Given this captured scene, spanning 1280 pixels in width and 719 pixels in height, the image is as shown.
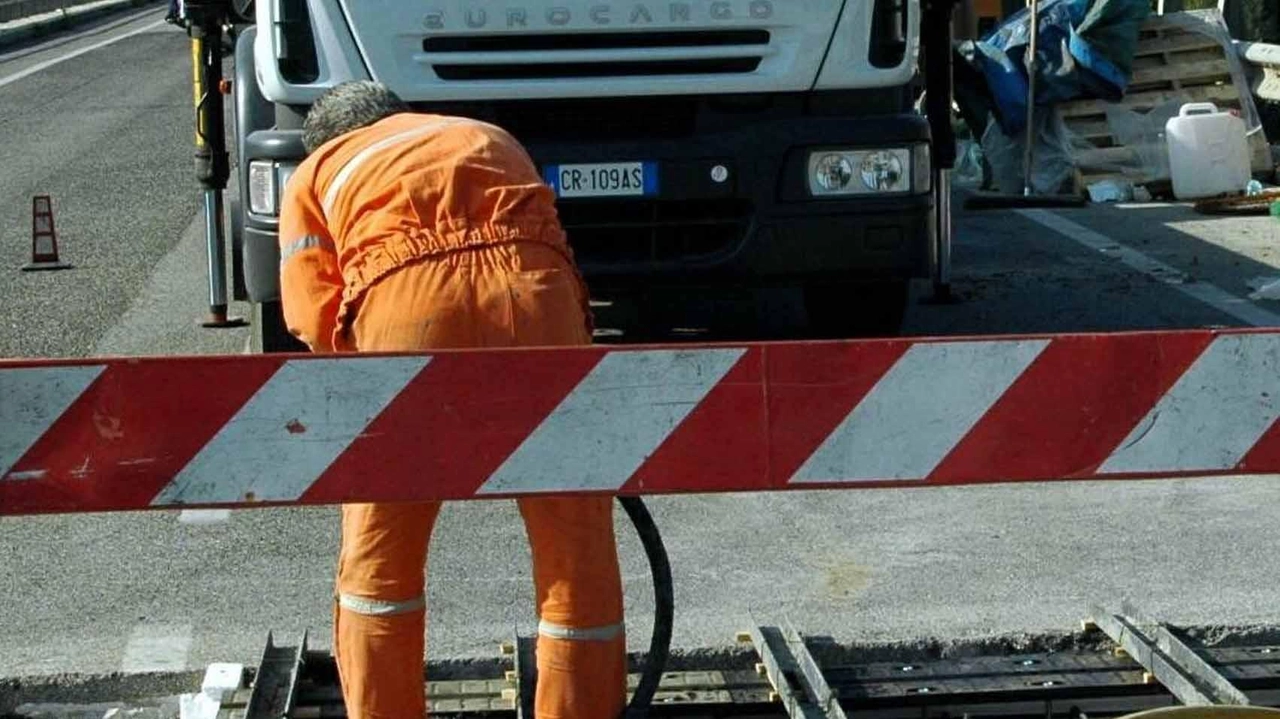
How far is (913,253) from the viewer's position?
8.34 meters

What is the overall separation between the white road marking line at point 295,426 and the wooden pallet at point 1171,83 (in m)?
11.8

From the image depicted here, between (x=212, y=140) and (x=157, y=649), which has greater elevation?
(x=212, y=140)

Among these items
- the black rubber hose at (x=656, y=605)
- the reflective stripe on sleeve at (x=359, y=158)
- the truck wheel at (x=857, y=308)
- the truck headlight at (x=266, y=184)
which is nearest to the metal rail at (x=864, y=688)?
the black rubber hose at (x=656, y=605)

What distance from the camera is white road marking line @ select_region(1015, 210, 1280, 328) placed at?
1007cm

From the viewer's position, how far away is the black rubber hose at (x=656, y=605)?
4363 mm

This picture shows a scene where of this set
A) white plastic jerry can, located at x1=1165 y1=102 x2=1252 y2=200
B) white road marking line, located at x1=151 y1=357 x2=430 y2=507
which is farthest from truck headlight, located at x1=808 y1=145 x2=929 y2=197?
white plastic jerry can, located at x1=1165 y1=102 x2=1252 y2=200

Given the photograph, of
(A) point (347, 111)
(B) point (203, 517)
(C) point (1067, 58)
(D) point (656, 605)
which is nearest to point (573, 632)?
(D) point (656, 605)

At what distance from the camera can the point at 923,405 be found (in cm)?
366

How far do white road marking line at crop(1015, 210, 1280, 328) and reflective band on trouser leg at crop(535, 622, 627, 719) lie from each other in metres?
4.94

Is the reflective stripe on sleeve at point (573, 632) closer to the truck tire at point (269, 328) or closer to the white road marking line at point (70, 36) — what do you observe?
the truck tire at point (269, 328)

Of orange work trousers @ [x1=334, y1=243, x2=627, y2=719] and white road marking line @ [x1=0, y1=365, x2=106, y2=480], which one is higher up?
white road marking line @ [x1=0, y1=365, x2=106, y2=480]

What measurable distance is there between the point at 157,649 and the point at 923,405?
104 inches

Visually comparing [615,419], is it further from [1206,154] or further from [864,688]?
[1206,154]

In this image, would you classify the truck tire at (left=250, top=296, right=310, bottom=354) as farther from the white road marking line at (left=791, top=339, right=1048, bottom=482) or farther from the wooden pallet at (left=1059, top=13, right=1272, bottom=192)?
the wooden pallet at (left=1059, top=13, right=1272, bottom=192)
